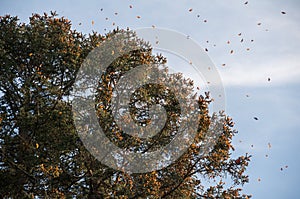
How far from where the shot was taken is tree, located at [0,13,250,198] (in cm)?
1803

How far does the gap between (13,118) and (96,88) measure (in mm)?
3750

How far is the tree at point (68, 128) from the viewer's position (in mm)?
18031

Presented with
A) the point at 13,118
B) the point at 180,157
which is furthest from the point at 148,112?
the point at 13,118

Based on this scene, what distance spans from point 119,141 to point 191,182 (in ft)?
15.9

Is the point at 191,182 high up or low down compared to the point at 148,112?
down

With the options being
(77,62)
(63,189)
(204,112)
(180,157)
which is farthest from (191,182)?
(77,62)

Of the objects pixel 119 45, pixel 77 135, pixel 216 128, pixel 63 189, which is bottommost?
pixel 63 189

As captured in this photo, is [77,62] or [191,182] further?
[191,182]

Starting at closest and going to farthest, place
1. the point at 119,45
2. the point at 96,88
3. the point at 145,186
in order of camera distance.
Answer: the point at 145,186
the point at 96,88
the point at 119,45

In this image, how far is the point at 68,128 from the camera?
18.1m

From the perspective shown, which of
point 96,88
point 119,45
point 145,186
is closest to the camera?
point 145,186

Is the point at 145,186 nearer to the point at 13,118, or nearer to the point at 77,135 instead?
the point at 77,135

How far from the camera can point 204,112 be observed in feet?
63.8

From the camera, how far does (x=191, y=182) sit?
20.9m
